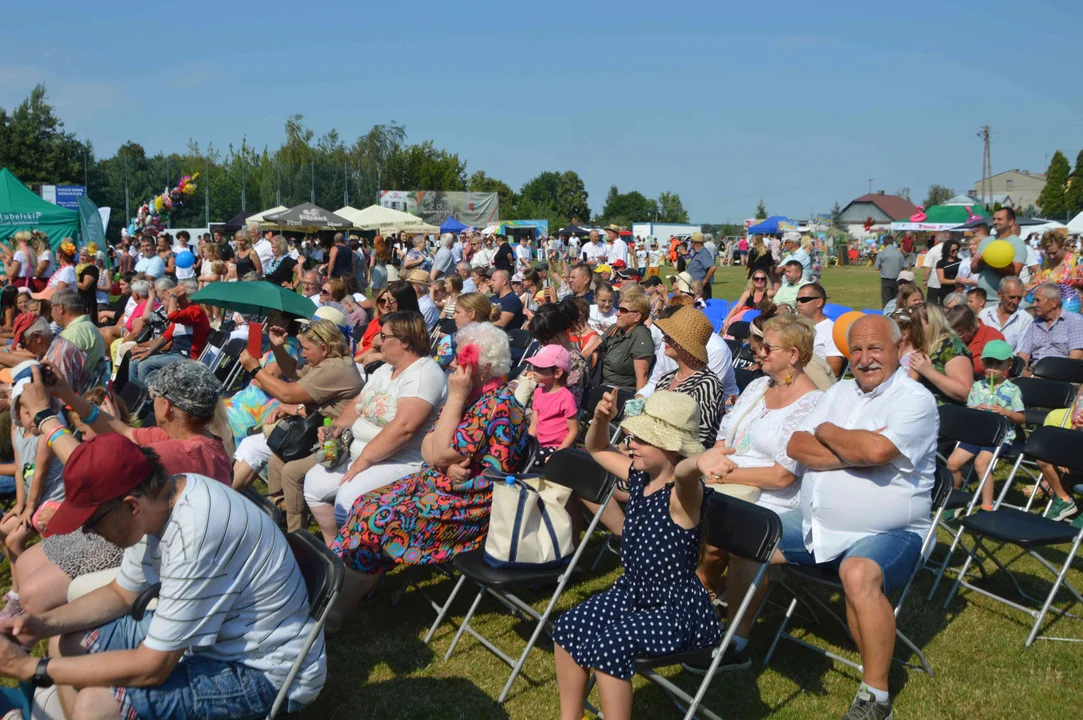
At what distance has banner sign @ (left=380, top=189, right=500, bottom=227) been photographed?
58000mm

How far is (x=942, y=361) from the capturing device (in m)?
5.75

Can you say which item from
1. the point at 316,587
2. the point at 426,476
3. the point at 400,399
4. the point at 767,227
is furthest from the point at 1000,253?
the point at 767,227

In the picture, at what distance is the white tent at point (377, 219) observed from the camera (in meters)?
32.5

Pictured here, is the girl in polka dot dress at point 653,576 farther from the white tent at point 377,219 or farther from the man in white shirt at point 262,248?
the white tent at point 377,219

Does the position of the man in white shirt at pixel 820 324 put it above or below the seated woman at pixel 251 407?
above

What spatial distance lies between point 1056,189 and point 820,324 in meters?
76.3

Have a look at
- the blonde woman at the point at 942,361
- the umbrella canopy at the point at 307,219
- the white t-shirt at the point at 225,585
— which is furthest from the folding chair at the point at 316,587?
the umbrella canopy at the point at 307,219

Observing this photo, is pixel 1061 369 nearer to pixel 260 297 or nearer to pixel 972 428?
pixel 972 428

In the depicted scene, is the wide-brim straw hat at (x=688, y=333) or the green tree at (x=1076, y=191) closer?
the wide-brim straw hat at (x=688, y=333)

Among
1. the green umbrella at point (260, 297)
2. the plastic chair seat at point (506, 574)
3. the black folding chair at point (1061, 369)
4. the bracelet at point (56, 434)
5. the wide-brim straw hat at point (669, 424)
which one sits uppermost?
the wide-brim straw hat at point (669, 424)

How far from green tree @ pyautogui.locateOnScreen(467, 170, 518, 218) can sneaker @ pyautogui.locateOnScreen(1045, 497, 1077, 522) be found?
76.3m

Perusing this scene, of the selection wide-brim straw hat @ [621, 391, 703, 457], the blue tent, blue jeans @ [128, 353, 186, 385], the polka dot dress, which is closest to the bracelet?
the polka dot dress

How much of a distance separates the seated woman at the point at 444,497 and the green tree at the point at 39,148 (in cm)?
4935

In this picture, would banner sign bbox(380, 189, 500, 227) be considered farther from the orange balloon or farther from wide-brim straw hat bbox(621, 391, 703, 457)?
wide-brim straw hat bbox(621, 391, 703, 457)
